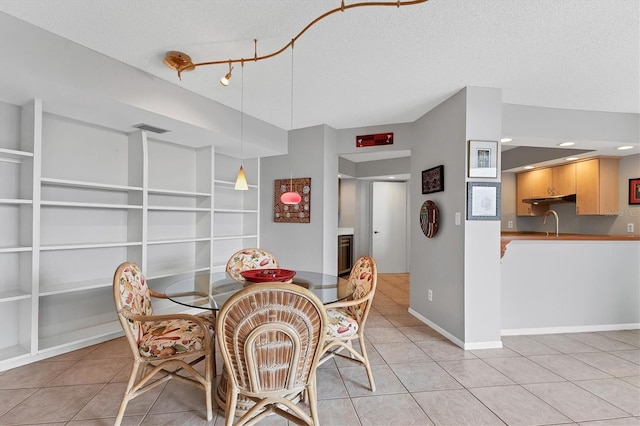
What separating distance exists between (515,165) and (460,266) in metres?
3.24

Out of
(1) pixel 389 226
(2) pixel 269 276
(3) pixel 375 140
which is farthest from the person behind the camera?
(1) pixel 389 226

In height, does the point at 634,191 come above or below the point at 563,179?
below

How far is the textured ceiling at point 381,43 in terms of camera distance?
192 cm

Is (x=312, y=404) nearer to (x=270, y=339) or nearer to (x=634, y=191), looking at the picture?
(x=270, y=339)

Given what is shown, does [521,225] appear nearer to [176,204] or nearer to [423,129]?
[423,129]

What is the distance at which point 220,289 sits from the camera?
→ 2258 millimetres

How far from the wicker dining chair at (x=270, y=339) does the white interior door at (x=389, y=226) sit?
523 cm

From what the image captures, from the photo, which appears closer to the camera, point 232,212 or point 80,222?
point 80,222

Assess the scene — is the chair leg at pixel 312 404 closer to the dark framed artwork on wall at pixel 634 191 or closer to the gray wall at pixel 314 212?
the gray wall at pixel 314 212

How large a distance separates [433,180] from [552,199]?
269 cm

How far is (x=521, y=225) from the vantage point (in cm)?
584

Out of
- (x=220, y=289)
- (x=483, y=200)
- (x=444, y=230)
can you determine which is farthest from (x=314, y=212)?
(x=220, y=289)

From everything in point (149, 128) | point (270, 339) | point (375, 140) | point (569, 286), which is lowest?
point (569, 286)

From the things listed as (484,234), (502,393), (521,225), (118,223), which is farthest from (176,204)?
(521,225)
